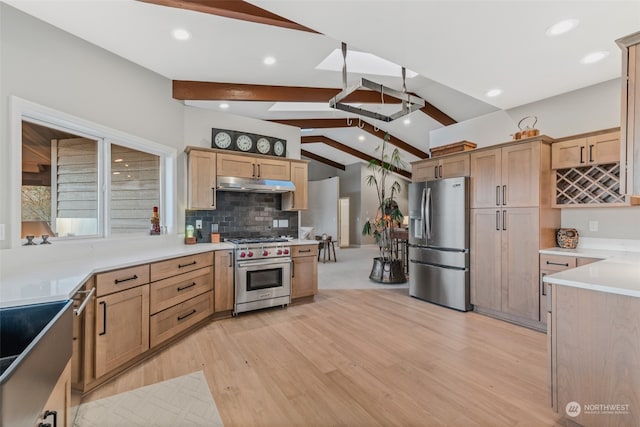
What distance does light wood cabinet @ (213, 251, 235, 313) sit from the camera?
3348 millimetres

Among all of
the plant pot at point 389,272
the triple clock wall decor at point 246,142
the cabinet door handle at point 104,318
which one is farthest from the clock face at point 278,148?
the cabinet door handle at point 104,318

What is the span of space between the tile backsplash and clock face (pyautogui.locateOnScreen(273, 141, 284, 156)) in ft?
2.21

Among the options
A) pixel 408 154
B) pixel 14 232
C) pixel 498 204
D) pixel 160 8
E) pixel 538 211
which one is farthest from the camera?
pixel 408 154

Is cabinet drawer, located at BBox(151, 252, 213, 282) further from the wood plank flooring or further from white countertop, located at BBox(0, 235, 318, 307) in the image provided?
the wood plank flooring

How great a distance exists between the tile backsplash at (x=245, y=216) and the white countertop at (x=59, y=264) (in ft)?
2.38

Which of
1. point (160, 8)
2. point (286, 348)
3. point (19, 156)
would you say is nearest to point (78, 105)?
point (19, 156)

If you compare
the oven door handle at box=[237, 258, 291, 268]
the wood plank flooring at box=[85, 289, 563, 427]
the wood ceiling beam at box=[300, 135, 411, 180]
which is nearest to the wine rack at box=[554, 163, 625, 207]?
the wood plank flooring at box=[85, 289, 563, 427]

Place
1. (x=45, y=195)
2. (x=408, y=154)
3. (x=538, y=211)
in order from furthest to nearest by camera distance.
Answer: (x=408, y=154)
(x=538, y=211)
(x=45, y=195)

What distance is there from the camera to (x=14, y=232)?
2.03 metres

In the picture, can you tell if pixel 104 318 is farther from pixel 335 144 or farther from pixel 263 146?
pixel 335 144

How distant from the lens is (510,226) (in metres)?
3.32

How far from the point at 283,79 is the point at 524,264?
3.51 metres

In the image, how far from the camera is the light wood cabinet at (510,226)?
3131 mm

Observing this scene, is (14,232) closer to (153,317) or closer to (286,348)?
(153,317)
